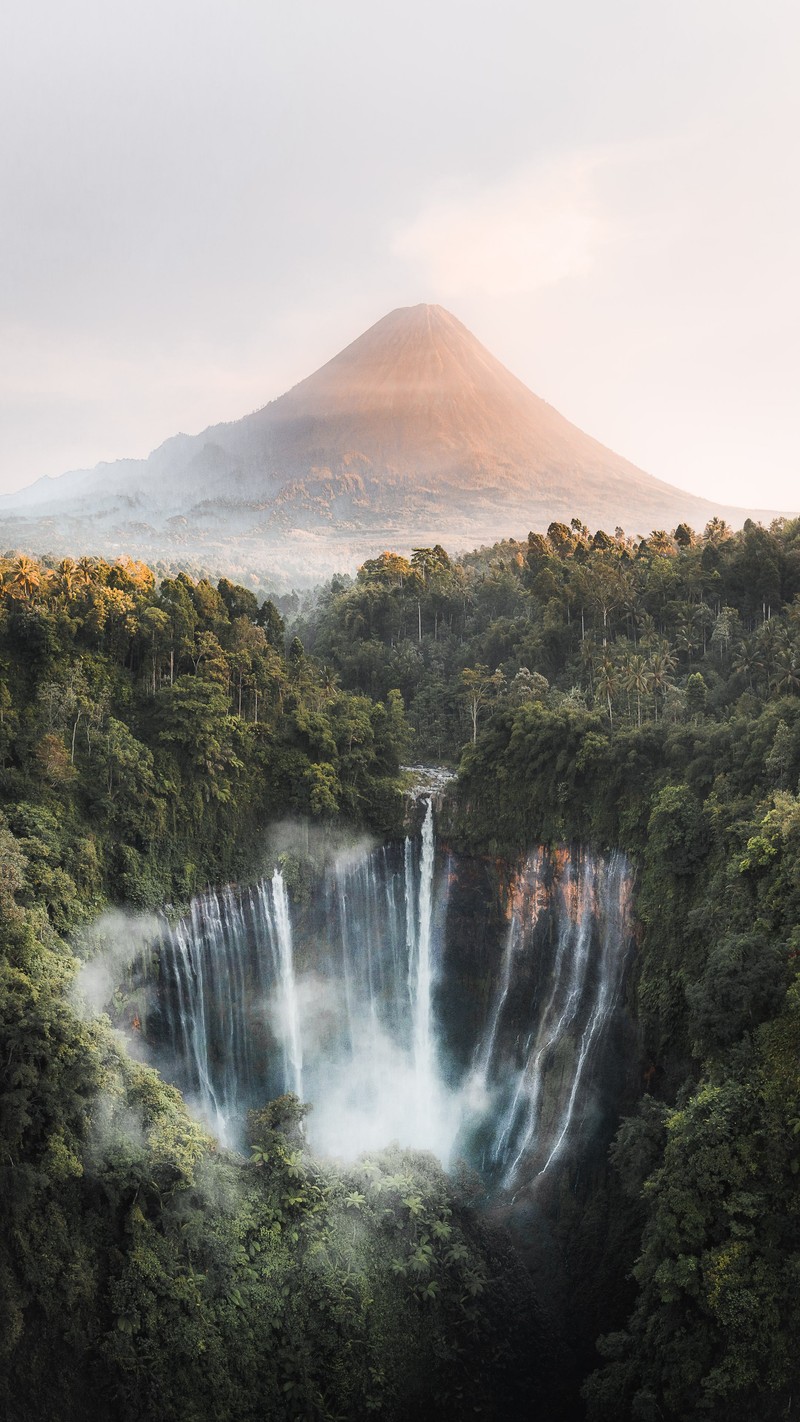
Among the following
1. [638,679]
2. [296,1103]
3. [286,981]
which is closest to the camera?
[296,1103]

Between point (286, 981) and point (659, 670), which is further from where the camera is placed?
point (659, 670)

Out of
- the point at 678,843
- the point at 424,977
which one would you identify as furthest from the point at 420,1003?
the point at 678,843

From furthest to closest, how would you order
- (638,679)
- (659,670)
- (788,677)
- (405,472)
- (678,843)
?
(405,472) < (659,670) < (638,679) < (788,677) < (678,843)

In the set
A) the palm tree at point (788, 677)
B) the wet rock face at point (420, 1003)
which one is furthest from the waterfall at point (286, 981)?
the palm tree at point (788, 677)

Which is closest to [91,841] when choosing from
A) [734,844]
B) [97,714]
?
[97,714]

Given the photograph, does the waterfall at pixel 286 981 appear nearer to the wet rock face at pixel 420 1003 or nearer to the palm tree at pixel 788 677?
the wet rock face at pixel 420 1003

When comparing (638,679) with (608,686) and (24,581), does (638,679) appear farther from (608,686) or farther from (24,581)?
(24,581)

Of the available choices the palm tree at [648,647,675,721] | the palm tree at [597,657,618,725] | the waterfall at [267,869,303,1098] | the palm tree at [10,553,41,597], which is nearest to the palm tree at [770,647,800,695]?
the palm tree at [648,647,675,721]
